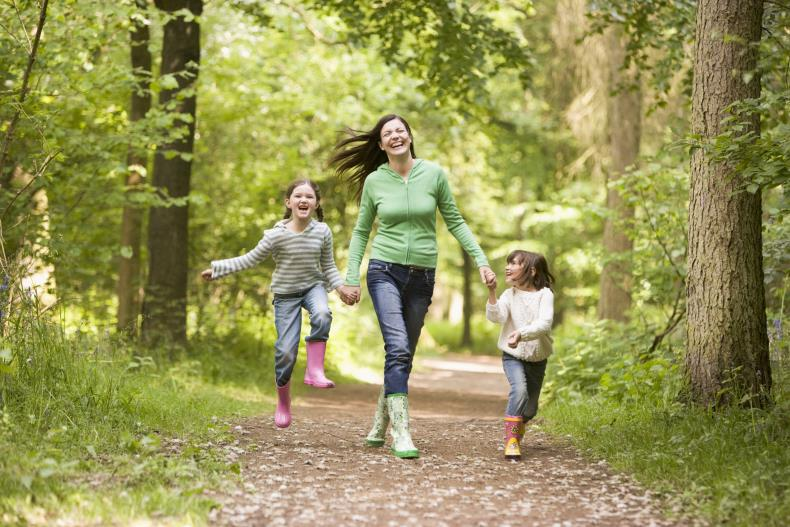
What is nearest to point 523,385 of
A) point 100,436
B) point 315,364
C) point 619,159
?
point 315,364

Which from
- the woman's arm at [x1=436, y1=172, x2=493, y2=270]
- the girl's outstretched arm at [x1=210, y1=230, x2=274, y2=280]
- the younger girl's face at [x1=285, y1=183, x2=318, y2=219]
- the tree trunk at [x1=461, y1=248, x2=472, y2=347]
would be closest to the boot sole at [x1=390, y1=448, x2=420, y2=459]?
the woman's arm at [x1=436, y1=172, x2=493, y2=270]

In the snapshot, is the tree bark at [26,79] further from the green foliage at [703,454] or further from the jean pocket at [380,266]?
the green foliage at [703,454]

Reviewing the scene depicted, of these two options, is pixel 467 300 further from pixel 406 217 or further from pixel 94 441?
pixel 94 441

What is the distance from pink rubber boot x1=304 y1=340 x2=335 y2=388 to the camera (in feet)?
20.5

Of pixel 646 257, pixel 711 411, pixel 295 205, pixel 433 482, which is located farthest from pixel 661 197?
pixel 433 482

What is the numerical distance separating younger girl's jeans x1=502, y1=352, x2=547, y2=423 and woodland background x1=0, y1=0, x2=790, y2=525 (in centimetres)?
64

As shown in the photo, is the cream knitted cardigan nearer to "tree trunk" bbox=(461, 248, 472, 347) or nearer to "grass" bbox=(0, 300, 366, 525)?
"grass" bbox=(0, 300, 366, 525)

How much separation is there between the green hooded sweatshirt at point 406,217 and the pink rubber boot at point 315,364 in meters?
0.60

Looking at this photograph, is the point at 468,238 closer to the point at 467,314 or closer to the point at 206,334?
→ the point at 206,334

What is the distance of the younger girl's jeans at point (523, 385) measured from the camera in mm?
6164

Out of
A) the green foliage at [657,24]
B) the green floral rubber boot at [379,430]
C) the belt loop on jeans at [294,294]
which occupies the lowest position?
the green floral rubber boot at [379,430]

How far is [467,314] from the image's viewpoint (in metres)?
→ 31.6

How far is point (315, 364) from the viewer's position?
641 centimetres

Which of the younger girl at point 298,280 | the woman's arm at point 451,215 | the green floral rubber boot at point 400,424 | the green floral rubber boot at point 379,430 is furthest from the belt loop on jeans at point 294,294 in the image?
the woman's arm at point 451,215
